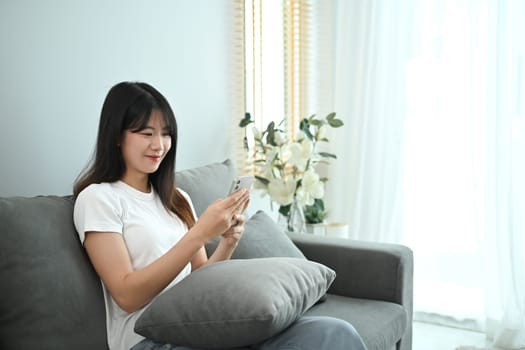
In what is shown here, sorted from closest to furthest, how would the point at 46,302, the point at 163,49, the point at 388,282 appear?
1. the point at 46,302
2. the point at 388,282
3. the point at 163,49

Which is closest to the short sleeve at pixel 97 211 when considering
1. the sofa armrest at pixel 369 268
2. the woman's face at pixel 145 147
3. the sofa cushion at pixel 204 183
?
the woman's face at pixel 145 147

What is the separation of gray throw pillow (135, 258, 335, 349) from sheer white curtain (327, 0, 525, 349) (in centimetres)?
182

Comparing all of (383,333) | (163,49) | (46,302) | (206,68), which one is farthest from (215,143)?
(46,302)

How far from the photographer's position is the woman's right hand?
175 cm

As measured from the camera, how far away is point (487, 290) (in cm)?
318

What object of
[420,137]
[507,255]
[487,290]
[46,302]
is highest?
[420,137]

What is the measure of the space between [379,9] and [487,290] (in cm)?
154

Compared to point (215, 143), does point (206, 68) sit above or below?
above

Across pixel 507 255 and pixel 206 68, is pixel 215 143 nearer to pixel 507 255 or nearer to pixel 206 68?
pixel 206 68

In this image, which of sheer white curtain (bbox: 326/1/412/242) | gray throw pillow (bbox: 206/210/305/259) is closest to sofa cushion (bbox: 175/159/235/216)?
gray throw pillow (bbox: 206/210/305/259)

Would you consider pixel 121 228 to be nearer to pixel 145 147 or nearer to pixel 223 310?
pixel 145 147

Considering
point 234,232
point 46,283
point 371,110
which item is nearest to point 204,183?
point 234,232

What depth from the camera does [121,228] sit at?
5.69 feet

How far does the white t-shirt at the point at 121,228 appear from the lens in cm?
171
